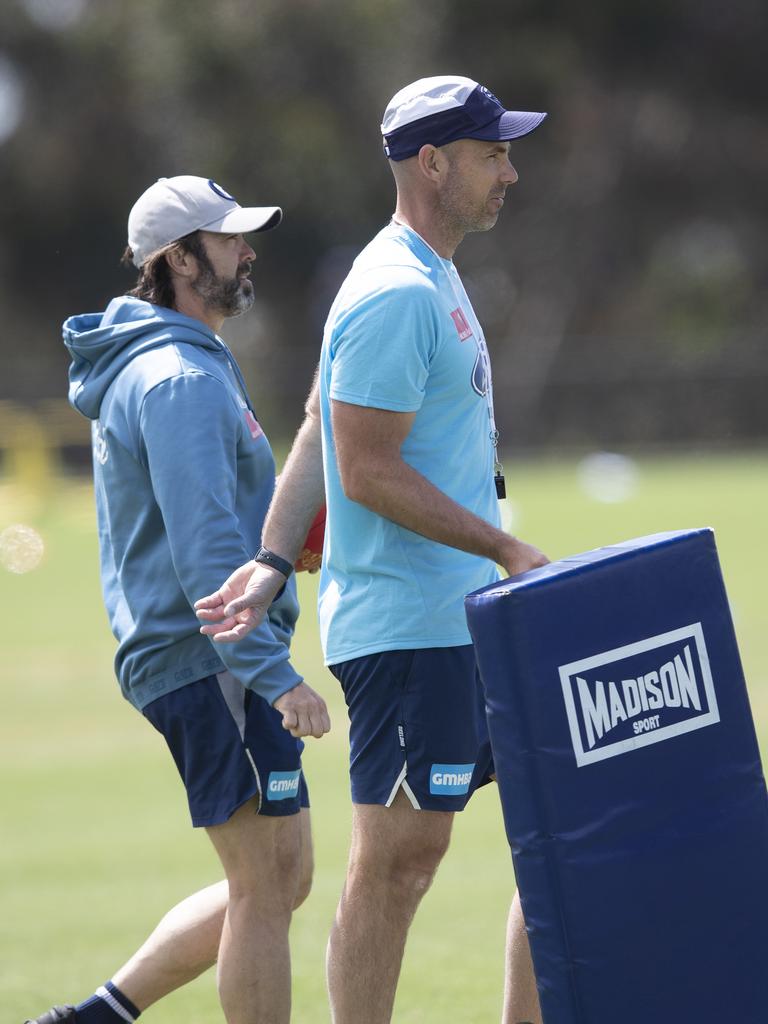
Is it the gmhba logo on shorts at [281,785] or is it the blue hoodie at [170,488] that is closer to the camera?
the blue hoodie at [170,488]

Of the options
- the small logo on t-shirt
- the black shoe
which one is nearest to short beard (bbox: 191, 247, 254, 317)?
the small logo on t-shirt

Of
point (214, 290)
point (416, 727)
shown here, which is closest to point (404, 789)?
point (416, 727)

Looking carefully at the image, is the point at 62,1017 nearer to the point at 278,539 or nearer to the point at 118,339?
the point at 278,539

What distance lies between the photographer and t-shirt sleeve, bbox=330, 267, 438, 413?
4.06 meters

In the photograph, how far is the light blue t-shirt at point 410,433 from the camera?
4086 mm

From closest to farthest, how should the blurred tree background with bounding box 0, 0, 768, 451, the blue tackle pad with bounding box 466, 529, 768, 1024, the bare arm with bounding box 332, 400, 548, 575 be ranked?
the blue tackle pad with bounding box 466, 529, 768, 1024, the bare arm with bounding box 332, 400, 548, 575, the blurred tree background with bounding box 0, 0, 768, 451

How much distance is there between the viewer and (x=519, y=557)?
13.0ft

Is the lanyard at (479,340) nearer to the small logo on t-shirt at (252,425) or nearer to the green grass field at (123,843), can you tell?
the small logo on t-shirt at (252,425)

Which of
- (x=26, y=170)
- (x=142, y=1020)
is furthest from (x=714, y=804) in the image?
(x=26, y=170)

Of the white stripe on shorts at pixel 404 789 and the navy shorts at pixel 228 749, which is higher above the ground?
the navy shorts at pixel 228 749

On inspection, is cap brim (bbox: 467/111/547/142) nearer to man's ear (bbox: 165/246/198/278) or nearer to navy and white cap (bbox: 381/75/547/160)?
navy and white cap (bbox: 381/75/547/160)

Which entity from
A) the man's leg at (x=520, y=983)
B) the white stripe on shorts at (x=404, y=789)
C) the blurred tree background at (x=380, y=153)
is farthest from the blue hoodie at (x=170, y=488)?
the blurred tree background at (x=380, y=153)

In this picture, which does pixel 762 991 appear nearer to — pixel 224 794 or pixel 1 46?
pixel 224 794

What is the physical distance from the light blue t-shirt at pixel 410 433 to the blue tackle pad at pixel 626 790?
0.49 m
